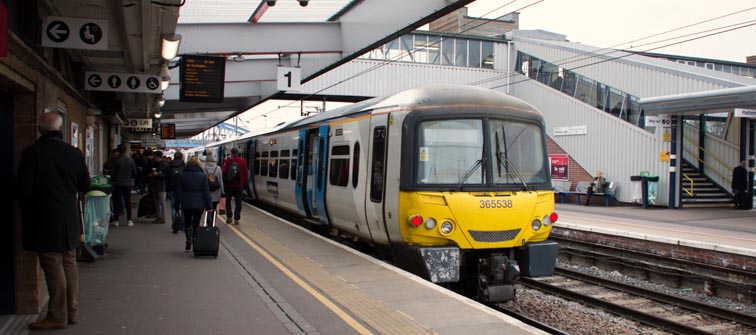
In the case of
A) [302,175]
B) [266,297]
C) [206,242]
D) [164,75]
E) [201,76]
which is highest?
[201,76]

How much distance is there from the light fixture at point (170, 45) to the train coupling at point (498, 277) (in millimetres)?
5569

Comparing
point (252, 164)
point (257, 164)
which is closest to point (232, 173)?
point (257, 164)

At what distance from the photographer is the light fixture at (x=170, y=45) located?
30.3ft

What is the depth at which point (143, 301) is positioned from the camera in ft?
20.9

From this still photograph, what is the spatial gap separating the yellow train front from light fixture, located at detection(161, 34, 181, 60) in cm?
317

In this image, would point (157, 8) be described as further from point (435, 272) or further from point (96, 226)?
point (435, 272)

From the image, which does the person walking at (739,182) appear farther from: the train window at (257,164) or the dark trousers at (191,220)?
the dark trousers at (191,220)

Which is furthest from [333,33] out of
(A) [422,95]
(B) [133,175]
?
(A) [422,95]

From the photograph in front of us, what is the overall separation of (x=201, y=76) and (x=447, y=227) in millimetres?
8299

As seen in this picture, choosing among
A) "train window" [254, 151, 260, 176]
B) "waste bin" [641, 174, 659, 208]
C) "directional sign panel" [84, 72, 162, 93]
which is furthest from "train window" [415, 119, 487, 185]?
"waste bin" [641, 174, 659, 208]

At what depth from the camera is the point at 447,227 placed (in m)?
7.51

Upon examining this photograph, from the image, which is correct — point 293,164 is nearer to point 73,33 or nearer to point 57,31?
point 73,33

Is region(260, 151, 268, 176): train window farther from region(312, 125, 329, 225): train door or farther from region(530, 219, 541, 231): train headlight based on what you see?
region(530, 219, 541, 231): train headlight

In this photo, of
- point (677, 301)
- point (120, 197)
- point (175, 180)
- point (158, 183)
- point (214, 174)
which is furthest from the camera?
point (158, 183)
